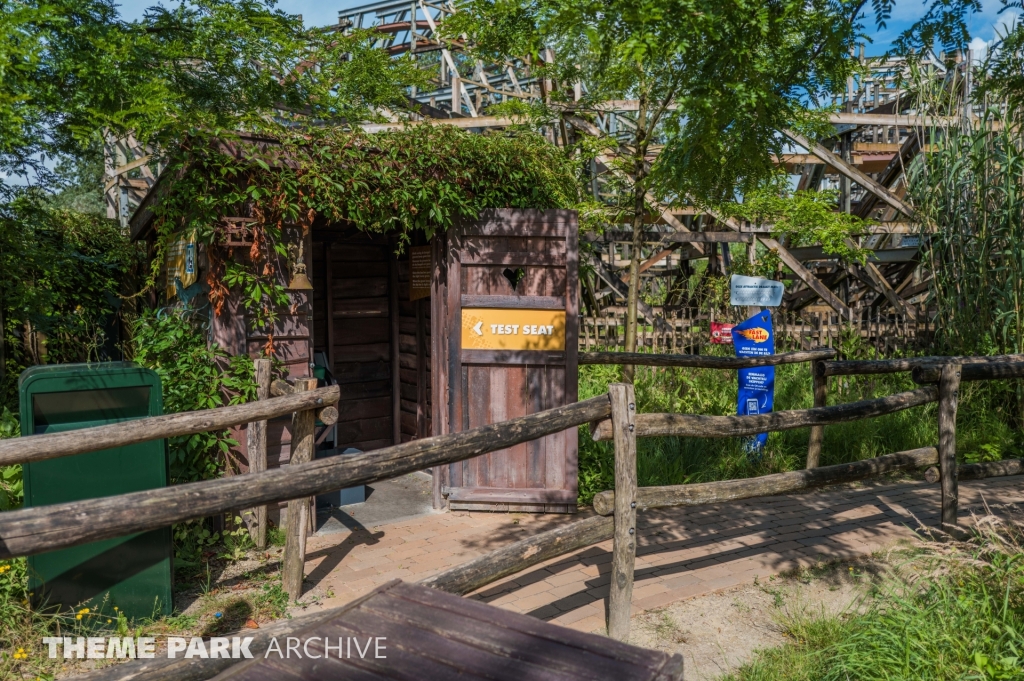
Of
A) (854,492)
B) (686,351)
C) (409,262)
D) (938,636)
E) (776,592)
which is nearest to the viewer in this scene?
(938,636)

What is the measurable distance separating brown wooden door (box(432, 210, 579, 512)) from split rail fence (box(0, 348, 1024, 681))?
1649 millimetres

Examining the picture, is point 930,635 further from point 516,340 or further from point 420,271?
point 420,271

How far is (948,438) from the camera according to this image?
5246 mm

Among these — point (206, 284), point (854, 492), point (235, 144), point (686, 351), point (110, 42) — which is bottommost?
point (854, 492)

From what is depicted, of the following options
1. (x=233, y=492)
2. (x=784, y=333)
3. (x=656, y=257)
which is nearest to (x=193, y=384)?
(x=233, y=492)

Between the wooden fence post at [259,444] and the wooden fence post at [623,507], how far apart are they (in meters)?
2.53

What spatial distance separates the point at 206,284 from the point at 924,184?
299 inches

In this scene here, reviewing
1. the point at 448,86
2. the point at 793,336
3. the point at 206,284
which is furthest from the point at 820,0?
the point at 448,86

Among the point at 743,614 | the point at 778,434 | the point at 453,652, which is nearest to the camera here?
the point at 453,652

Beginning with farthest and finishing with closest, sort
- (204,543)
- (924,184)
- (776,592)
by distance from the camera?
(924,184) < (204,543) < (776,592)

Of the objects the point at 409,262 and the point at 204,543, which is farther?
the point at 409,262

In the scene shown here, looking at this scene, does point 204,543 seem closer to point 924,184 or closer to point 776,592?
point 776,592

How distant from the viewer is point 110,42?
5555mm

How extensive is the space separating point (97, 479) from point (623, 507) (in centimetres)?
279
